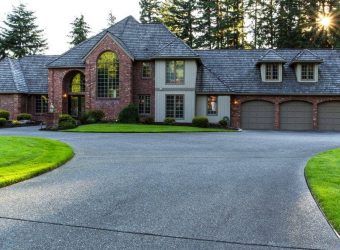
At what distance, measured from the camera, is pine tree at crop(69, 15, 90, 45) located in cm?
5744

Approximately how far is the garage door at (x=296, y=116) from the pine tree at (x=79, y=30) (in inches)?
1497

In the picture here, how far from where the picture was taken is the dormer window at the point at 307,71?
29359 millimetres

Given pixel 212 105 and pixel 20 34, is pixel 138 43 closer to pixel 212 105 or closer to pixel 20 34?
pixel 212 105

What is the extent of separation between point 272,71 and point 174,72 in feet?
26.2

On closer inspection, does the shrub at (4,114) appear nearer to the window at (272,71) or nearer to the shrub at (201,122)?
the shrub at (201,122)

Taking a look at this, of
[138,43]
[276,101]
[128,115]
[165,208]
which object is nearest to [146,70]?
[138,43]

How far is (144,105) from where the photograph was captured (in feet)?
98.6

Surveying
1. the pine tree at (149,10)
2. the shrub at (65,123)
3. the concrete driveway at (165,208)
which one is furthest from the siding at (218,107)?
the pine tree at (149,10)

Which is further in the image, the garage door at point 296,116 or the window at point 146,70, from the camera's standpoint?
the window at point 146,70

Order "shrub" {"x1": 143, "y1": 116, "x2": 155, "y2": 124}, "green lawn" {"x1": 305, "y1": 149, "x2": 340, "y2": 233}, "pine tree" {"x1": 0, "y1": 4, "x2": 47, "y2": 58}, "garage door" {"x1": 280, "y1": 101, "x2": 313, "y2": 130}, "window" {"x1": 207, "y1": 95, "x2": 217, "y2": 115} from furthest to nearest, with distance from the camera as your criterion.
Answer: "pine tree" {"x1": 0, "y1": 4, "x2": 47, "y2": 58} < "window" {"x1": 207, "y1": 95, "x2": 217, "y2": 115} < "garage door" {"x1": 280, "y1": 101, "x2": 313, "y2": 130} < "shrub" {"x1": 143, "y1": 116, "x2": 155, "y2": 124} < "green lawn" {"x1": 305, "y1": 149, "x2": 340, "y2": 233}

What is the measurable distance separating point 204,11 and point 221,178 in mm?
43541

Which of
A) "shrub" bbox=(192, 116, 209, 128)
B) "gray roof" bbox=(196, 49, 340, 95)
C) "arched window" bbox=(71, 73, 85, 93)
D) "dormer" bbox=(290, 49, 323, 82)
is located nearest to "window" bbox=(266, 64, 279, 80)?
"gray roof" bbox=(196, 49, 340, 95)

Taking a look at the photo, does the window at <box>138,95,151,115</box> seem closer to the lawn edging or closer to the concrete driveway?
the concrete driveway

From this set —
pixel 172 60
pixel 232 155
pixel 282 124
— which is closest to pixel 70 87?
pixel 172 60
